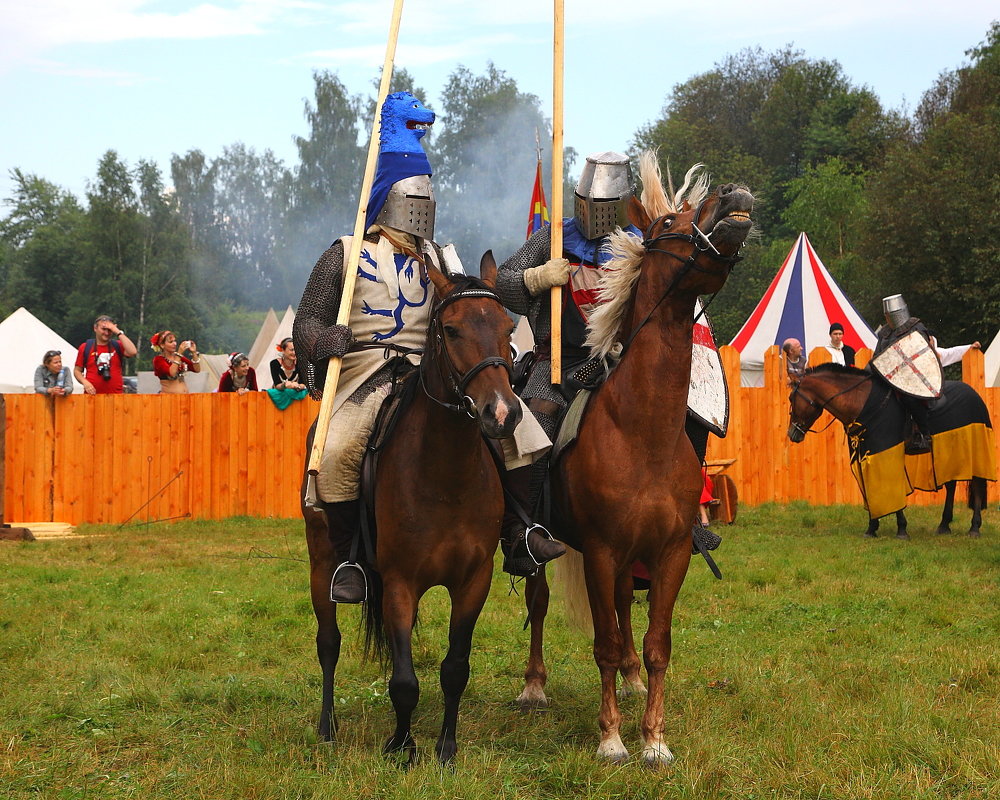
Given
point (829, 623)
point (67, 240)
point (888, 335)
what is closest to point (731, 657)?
point (829, 623)

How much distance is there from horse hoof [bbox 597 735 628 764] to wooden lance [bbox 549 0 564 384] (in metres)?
1.62

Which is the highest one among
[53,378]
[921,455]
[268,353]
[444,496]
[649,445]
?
[268,353]

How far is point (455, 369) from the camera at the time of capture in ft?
13.2

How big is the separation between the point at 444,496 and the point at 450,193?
44.8m

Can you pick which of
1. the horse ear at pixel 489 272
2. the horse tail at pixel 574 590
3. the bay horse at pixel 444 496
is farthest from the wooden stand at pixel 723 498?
the horse ear at pixel 489 272

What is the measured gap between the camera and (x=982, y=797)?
13.0ft

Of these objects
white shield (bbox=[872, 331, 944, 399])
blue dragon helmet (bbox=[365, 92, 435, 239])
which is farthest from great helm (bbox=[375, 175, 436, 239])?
white shield (bbox=[872, 331, 944, 399])

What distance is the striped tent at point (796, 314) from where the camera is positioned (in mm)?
19453

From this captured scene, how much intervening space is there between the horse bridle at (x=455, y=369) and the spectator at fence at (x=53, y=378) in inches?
389

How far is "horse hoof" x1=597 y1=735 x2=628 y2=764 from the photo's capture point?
14.8 feet

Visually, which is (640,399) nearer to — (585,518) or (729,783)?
(585,518)

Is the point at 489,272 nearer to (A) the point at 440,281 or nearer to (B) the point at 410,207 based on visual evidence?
(A) the point at 440,281

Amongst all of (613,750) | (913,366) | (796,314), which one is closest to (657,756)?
(613,750)

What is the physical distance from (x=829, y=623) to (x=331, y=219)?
154 ft
